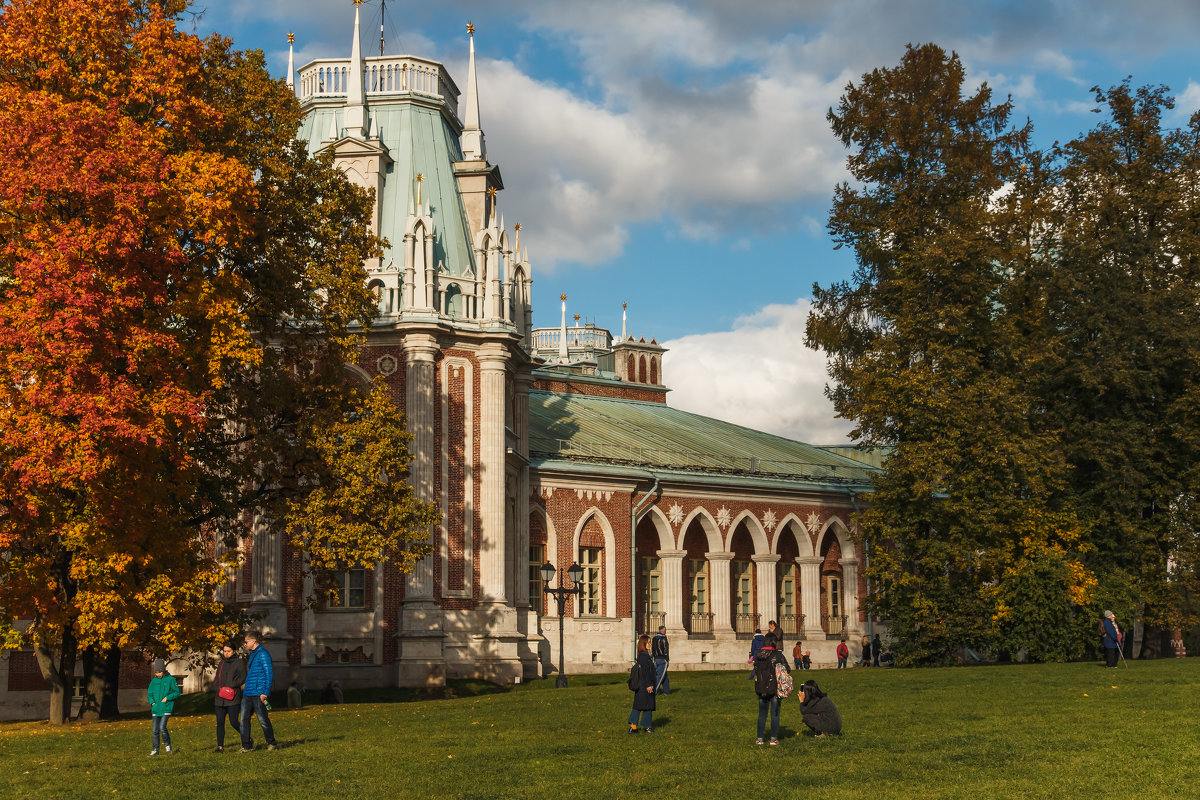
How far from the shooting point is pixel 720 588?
45.5m

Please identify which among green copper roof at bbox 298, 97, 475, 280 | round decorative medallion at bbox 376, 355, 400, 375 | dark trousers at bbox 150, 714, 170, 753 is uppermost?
green copper roof at bbox 298, 97, 475, 280

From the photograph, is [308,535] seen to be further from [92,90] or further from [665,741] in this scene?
[665,741]

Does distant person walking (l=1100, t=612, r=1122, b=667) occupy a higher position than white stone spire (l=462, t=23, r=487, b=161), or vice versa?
white stone spire (l=462, t=23, r=487, b=161)

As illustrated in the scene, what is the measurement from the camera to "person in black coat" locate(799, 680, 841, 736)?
17.2 metres

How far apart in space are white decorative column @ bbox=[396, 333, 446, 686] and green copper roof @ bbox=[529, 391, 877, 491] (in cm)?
804

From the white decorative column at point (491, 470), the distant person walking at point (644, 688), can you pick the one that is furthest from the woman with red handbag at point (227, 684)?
the white decorative column at point (491, 470)

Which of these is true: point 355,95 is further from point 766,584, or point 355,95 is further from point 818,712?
point 818,712

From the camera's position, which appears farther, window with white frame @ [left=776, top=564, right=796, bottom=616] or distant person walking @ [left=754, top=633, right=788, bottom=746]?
window with white frame @ [left=776, top=564, right=796, bottom=616]

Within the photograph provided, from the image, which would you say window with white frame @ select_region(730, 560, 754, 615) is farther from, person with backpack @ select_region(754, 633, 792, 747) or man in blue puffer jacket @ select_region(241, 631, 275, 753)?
man in blue puffer jacket @ select_region(241, 631, 275, 753)

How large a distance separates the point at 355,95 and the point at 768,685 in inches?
1033

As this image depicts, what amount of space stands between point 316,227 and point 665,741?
13.9 meters

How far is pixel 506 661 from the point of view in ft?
111

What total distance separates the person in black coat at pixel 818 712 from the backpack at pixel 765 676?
2.30ft

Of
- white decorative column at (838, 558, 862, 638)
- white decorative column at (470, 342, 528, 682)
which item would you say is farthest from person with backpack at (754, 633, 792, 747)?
white decorative column at (838, 558, 862, 638)
